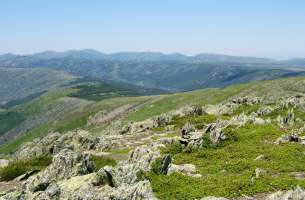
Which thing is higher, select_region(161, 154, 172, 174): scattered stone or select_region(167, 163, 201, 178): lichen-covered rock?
select_region(161, 154, 172, 174): scattered stone

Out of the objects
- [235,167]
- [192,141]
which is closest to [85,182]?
[235,167]

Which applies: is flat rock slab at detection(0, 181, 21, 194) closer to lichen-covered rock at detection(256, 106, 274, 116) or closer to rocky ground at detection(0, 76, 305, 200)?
rocky ground at detection(0, 76, 305, 200)

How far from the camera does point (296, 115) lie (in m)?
68.4

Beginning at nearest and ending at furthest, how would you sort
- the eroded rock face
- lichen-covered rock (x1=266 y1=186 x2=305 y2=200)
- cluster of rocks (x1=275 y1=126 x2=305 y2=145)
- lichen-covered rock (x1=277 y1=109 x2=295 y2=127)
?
lichen-covered rock (x1=266 y1=186 x2=305 y2=200)
the eroded rock face
cluster of rocks (x1=275 y1=126 x2=305 y2=145)
lichen-covered rock (x1=277 y1=109 x2=295 y2=127)

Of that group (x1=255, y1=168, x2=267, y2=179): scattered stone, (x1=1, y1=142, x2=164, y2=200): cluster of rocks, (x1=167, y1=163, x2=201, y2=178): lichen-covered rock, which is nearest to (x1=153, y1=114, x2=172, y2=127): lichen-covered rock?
(x1=1, y1=142, x2=164, y2=200): cluster of rocks

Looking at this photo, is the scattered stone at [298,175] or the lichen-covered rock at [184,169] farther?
the lichen-covered rock at [184,169]

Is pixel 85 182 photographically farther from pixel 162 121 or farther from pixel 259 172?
pixel 162 121

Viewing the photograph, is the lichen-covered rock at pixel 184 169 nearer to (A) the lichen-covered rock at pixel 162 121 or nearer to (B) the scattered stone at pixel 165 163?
(B) the scattered stone at pixel 165 163

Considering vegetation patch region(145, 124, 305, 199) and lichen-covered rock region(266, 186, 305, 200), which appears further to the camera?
vegetation patch region(145, 124, 305, 199)

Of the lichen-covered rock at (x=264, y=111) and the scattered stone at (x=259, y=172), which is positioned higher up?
the scattered stone at (x=259, y=172)

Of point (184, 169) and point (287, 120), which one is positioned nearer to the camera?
point (184, 169)

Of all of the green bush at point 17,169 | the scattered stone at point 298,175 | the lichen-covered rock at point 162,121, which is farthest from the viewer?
the lichen-covered rock at point 162,121

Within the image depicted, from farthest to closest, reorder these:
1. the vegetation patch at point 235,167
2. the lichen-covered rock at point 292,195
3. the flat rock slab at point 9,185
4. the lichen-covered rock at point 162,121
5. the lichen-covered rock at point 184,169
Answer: the lichen-covered rock at point 162,121 < the flat rock slab at point 9,185 < the lichen-covered rock at point 184,169 < the vegetation patch at point 235,167 < the lichen-covered rock at point 292,195

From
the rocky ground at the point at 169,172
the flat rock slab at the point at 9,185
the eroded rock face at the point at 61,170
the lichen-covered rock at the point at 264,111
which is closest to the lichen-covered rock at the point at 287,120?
the rocky ground at the point at 169,172
